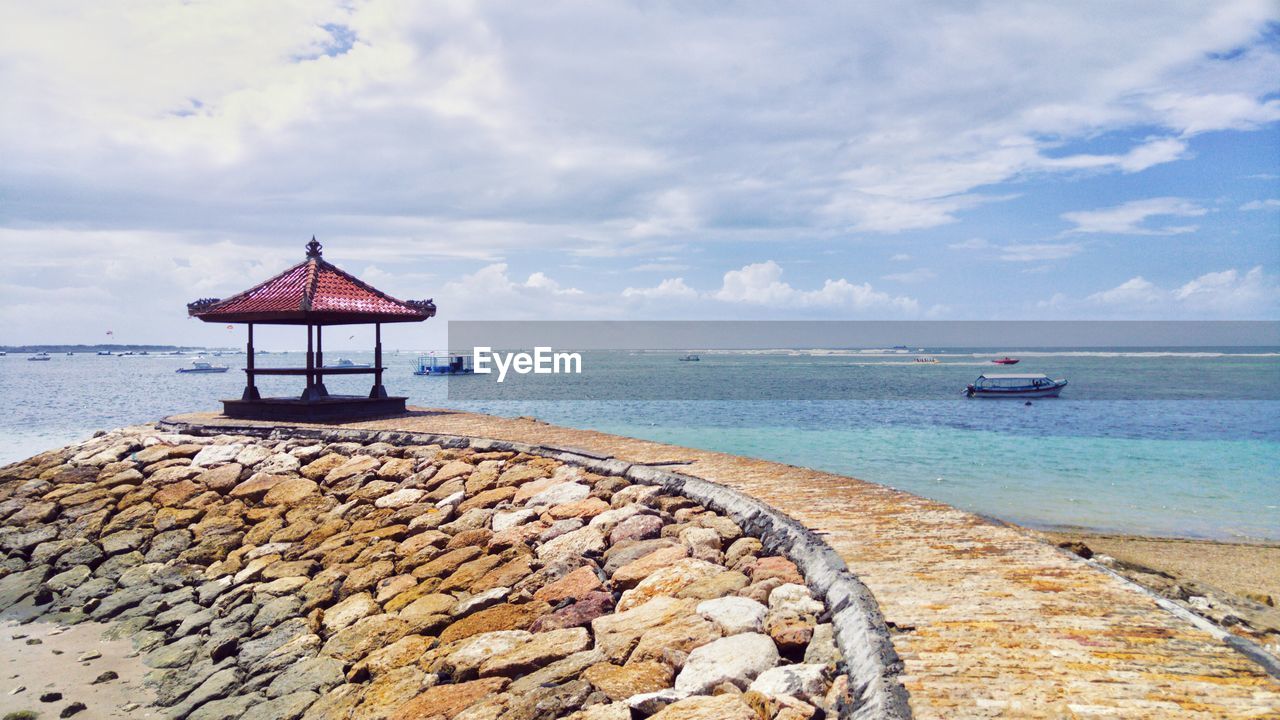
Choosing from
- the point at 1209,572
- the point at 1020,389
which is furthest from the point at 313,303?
the point at 1020,389

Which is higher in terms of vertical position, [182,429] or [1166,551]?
[182,429]

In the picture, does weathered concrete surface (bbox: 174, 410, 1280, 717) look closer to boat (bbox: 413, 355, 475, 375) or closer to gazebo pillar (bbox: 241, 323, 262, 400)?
gazebo pillar (bbox: 241, 323, 262, 400)

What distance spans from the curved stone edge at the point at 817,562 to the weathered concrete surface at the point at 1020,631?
95 mm

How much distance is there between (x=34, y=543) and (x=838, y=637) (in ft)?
34.8

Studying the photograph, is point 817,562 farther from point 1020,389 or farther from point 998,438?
point 1020,389

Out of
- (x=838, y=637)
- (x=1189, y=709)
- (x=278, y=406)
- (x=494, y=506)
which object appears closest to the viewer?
(x=1189, y=709)

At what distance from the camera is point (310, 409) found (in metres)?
13.1

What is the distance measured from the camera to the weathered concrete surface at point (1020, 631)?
294 centimetres

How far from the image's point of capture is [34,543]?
9.70 metres

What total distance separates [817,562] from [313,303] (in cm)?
1120

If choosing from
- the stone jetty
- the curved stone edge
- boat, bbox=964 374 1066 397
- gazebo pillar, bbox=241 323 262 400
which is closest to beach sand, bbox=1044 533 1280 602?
the curved stone edge

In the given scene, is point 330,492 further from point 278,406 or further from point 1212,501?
point 1212,501

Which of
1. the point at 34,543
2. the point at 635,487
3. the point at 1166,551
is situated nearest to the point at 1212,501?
the point at 1166,551

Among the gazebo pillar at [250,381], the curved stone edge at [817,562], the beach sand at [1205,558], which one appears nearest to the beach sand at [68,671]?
the curved stone edge at [817,562]
